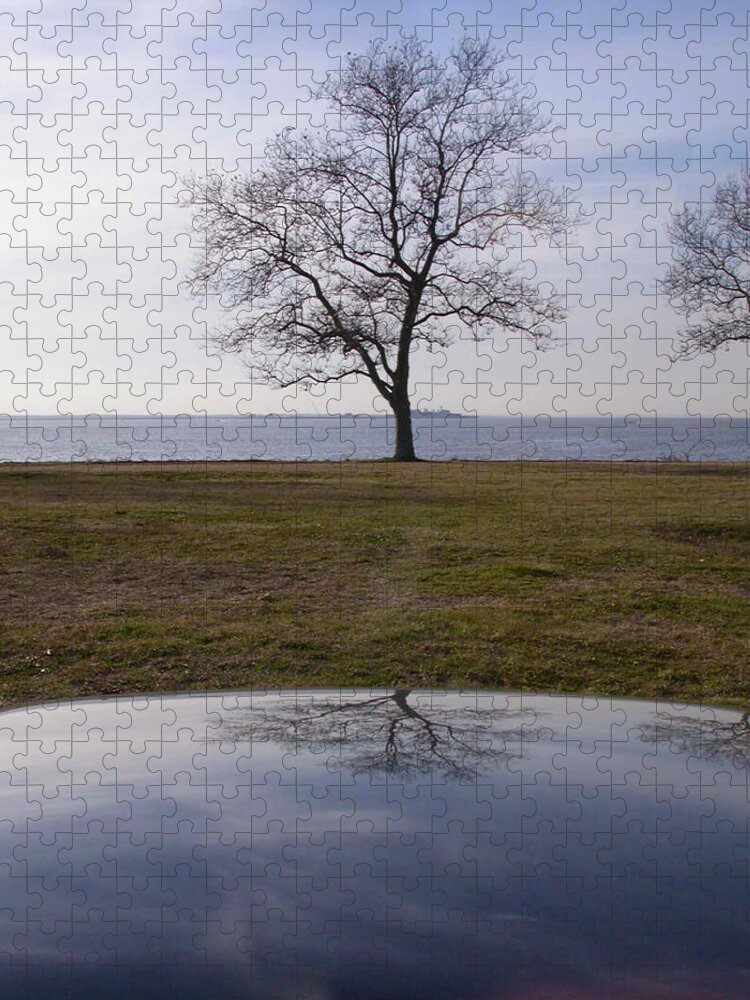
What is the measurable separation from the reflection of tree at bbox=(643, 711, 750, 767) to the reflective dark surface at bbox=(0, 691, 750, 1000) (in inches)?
0.9

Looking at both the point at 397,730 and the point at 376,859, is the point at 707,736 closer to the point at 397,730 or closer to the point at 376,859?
the point at 397,730

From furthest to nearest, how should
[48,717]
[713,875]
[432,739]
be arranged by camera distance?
[48,717]
[432,739]
[713,875]

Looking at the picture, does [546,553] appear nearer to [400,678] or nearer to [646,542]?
[646,542]

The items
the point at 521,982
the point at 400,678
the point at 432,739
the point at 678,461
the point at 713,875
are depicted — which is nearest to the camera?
the point at 521,982

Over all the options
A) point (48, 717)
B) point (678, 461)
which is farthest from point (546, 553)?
point (678, 461)

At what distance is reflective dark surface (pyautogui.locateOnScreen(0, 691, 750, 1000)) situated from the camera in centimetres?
357

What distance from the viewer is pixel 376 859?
14.0 ft

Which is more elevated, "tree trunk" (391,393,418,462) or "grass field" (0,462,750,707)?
"tree trunk" (391,393,418,462)

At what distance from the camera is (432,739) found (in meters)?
5.77

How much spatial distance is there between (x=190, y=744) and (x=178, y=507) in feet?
35.0

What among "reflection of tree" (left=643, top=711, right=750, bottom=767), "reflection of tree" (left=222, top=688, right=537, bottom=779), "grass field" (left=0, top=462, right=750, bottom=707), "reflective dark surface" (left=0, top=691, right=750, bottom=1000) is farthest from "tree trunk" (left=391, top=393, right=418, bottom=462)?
"reflective dark surface" (left=0, top=691, right=750, bottom=1000)

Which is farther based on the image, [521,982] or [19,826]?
[19,826]

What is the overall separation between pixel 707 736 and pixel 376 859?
8.22 ft

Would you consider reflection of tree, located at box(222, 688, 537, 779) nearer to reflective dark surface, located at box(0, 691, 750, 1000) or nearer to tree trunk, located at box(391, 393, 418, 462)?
reflective dark surface, located at box(0, 691, 750, 1000)
